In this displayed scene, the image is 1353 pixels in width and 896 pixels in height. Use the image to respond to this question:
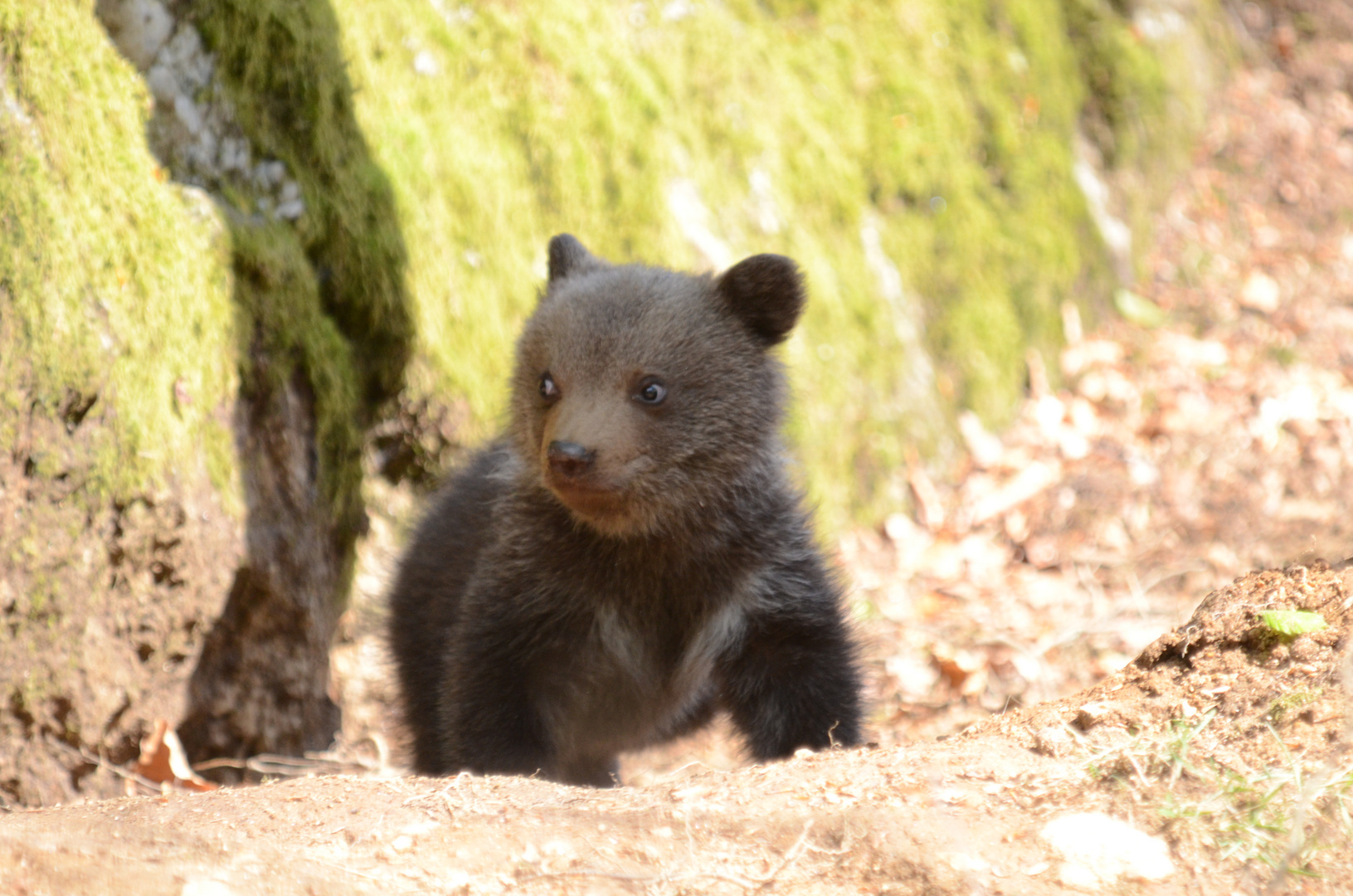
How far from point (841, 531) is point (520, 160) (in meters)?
3.17

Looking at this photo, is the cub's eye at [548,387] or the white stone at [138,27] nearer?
the cub's eye at [548,387]

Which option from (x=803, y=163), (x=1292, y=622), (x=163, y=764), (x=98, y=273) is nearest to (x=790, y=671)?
(x=1292, y=622)

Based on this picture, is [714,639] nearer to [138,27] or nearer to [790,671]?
[790,671]

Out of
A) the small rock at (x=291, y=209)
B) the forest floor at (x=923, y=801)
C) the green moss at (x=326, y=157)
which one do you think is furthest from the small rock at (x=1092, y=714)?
the small rock at (x=291, y=209)

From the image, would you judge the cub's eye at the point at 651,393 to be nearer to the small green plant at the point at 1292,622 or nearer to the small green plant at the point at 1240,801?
the small green plant at the point at 1240,801

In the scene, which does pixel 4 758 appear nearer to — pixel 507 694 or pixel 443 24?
pixel 507 694

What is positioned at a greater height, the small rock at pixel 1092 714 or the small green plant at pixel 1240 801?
the small green plant at pixel 1240 801

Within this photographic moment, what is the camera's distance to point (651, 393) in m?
4.18

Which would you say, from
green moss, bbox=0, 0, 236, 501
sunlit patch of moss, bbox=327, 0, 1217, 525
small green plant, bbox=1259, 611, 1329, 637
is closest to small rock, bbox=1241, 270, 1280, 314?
sunlit patch of moss, bbox=327, 0, 1217, 525

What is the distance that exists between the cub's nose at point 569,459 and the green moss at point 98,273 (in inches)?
68.4

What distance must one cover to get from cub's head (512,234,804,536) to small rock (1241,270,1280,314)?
23.8ft

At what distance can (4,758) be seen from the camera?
4.00 meters

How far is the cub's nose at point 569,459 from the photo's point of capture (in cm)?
385

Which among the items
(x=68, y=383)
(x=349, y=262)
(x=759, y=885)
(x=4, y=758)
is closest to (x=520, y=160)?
(x=349, y=262)
